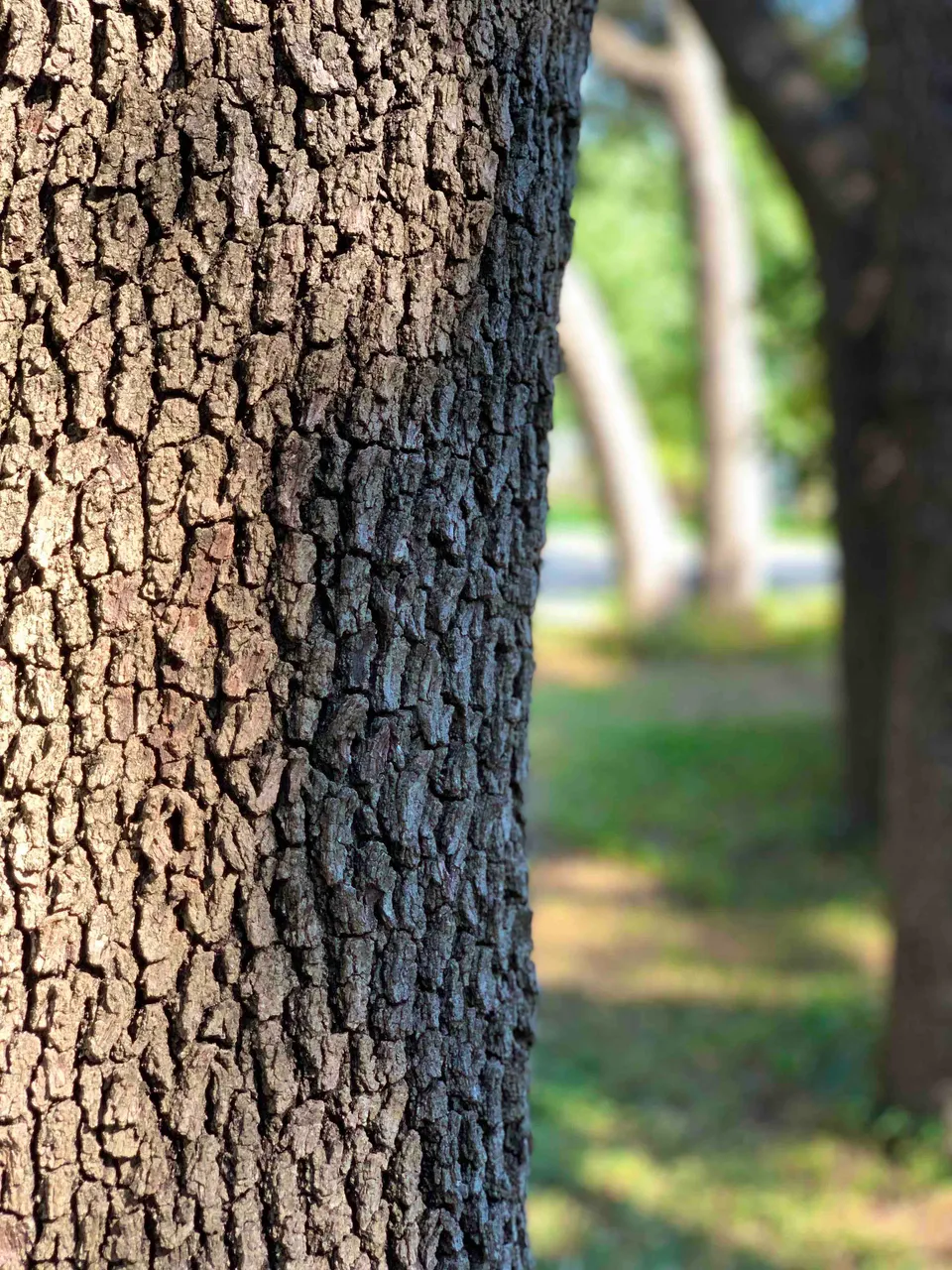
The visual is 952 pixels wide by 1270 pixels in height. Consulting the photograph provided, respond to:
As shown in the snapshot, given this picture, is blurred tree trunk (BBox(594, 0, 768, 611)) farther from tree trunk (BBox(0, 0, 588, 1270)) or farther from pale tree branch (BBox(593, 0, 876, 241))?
tree trunk (BBox(0, 0, 588, 1270))

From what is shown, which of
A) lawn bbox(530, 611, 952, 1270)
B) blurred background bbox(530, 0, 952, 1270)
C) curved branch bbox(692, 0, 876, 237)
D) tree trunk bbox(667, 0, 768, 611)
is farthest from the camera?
tree trunk bbox(667, 0, 768, 611)

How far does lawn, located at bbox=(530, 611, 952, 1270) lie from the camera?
418 centimetres

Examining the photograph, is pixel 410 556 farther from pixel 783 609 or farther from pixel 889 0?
pixel 783 609

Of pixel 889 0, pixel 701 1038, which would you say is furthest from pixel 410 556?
pixel 701 1038

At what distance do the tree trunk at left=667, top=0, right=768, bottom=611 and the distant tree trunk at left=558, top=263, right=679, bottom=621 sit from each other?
701 millimetres

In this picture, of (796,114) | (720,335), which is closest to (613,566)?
(720,335)

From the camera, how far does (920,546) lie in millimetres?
4578

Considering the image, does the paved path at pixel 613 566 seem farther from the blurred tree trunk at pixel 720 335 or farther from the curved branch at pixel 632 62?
the curved branch at pixel 632 62

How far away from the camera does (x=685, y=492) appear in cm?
3916

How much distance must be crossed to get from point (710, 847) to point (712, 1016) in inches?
103

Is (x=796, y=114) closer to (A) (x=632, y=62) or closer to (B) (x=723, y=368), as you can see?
(A) (x=632, y=62)

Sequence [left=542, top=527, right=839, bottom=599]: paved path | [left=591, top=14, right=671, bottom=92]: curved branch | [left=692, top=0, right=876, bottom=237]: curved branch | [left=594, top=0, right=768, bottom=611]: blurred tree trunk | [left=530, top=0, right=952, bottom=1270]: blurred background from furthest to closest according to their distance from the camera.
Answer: [left=542, top=527, right=839, bottom=599]: paved path, [left=594, top=0, right=768, bottom=611]: blurred tree trunk, [left=591, top=14, right=671, bottom=92]: curved branch, [left=692, top=0, right=876, bottom=237]: curved branch, [left=530, top=0, right=952, bottom=1270]: blurred background

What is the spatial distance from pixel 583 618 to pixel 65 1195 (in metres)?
16.8

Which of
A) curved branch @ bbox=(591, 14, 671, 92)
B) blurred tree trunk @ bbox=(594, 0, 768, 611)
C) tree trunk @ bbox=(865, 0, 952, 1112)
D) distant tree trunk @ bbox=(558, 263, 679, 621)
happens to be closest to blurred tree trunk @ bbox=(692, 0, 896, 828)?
tree trunk @ bbox=(865, 0, 952, 1112)
